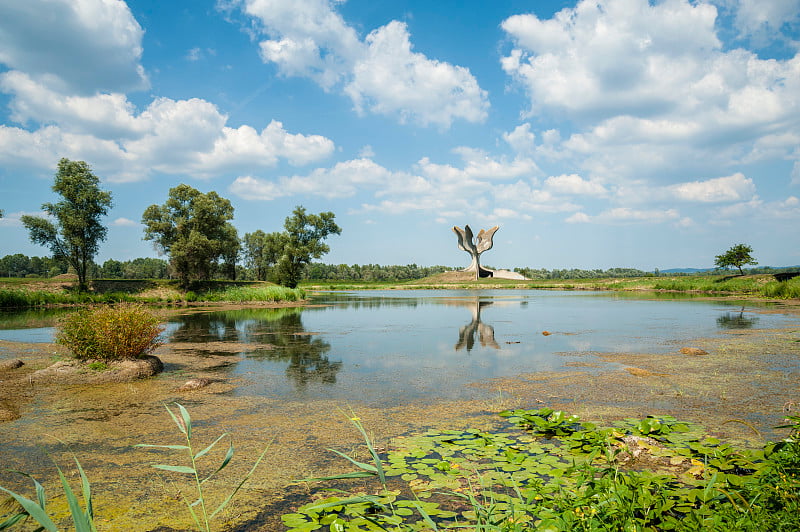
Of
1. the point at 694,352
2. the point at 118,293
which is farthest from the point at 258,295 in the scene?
the point at 694,352

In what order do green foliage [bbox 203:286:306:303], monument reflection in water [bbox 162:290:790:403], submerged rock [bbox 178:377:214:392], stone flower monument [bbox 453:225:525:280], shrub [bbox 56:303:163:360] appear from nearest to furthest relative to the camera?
1. submerged rock [bbox 178:377:214:392]
2. monument reflection in water [bbox 162:290:790:403]
3. shrub [bbox 56:303:163:360]
4. green foliage [bbox 203:286:306:303]
5. stone flower monument [bbox 453:225:525:280]

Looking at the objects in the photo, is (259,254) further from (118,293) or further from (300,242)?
(118,293)

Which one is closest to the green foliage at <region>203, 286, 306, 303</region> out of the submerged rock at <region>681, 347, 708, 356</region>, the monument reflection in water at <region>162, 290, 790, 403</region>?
the monument reflection in water at <region>162, 290, 790, 403</region>

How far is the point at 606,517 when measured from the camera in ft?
10.6

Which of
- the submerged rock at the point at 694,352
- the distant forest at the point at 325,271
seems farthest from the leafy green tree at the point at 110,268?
the submerged rock at the point at 694,352

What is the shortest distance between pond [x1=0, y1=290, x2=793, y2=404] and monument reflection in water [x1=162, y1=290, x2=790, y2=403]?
2cm

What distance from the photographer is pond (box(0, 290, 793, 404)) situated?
362 inches

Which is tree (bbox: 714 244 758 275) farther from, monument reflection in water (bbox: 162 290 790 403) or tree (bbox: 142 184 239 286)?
tree (bbox: 142 184 239 286)

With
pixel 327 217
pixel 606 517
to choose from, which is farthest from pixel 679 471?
pixel 327 217

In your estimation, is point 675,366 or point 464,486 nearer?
point 464,486

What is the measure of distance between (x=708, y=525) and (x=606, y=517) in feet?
2.26

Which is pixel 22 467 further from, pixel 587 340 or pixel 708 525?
pixel 587 340

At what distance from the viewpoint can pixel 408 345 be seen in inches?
569

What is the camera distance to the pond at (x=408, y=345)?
362 inches
